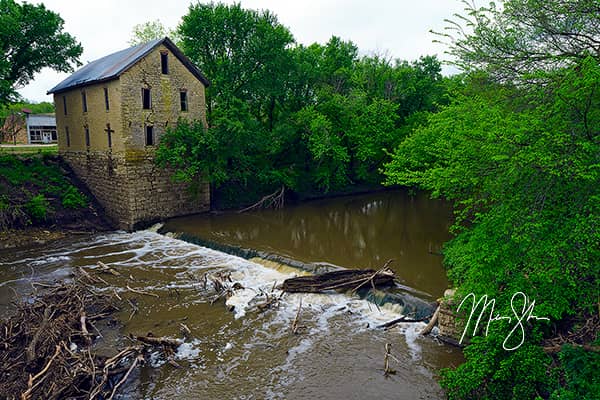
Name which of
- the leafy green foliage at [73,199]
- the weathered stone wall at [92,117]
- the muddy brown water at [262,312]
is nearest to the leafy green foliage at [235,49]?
the weathered stone wall at [92,117]

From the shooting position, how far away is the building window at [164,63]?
23.8 meters

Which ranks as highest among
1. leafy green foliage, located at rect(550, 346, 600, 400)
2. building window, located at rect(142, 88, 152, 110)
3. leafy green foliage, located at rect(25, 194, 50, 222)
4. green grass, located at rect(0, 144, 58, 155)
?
building window, located at rect(142, 88, 152, 110)

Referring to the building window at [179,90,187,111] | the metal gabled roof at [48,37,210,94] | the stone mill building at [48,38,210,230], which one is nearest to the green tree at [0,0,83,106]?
the metal gabled roof at [48,37,210,94]

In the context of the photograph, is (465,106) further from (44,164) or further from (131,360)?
(44,164)

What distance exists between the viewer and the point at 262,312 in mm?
12938

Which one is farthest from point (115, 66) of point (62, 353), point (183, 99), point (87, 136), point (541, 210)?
point (541, 210)

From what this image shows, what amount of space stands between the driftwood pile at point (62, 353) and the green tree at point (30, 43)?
697 inches

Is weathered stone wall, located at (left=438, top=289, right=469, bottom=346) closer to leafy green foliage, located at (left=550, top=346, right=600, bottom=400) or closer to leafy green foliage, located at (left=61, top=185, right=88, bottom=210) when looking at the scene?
leafy green foliage, located at (left=550, top=346, right=600, bottom=400)

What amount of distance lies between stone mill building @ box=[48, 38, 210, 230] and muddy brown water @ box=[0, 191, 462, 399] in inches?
75.3

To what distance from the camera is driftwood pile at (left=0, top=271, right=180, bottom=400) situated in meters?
8.55

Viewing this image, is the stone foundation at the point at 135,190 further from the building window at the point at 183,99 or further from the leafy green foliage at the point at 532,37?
the leafy green foliage at the point at 532,37

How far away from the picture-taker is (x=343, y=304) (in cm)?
1323

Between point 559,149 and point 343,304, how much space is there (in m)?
7.69

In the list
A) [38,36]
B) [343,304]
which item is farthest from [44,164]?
[343,304]
